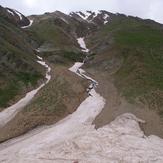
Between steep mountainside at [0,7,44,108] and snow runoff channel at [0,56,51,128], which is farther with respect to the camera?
steep mountainside at [0,7,44,108]

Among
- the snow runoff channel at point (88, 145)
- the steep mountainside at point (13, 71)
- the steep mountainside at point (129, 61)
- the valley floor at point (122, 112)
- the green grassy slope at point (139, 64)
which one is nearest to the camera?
the snow runoff channel at point (88, 145)

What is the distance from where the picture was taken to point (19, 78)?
3383 inches

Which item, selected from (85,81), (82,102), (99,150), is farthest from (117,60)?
(99,150)

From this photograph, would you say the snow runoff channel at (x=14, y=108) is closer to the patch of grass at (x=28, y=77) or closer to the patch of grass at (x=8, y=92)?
the patch of grass at (x=8, y=92)

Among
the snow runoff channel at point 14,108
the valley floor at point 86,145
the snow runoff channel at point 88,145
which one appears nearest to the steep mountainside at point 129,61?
the snow runoff channel at point 88,145

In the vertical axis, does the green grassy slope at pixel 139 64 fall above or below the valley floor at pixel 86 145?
above

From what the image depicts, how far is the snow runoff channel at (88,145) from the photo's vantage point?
46156mm

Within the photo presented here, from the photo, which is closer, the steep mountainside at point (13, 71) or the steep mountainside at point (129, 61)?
the steep mountainside at point (129, 61)

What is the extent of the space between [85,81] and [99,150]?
43.4 m

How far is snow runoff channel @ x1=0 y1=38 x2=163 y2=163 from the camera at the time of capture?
4616 cm

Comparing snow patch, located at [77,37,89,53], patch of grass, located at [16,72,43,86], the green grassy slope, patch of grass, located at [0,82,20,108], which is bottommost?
patch of grass, located at [0,82,20,108]

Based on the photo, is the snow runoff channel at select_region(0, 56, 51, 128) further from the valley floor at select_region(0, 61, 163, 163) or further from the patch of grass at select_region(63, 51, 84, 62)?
the patch of grass at select_region(63, 51, 84, 62)

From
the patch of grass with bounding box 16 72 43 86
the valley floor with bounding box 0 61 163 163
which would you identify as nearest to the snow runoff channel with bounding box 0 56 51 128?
the patch of grass with bounding box 16 72 43 86

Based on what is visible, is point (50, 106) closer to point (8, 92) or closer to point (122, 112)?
point (122, 112)
